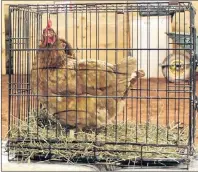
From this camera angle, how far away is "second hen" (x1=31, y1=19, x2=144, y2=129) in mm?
4656

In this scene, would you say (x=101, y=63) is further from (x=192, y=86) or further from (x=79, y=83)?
(x=192, y=86)

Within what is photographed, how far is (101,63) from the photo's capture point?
4719 millimetres

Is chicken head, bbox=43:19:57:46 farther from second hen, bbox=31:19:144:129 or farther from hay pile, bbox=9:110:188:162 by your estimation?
hay pile, bbox=9:110:188:162

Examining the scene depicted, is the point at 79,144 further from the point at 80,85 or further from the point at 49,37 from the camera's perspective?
the point at 49,37

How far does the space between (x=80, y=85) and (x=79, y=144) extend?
22.8 inches

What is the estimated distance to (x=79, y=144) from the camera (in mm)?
4457

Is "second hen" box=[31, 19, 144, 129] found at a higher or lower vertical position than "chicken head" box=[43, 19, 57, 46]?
lower

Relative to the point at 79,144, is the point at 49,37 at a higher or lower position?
higher

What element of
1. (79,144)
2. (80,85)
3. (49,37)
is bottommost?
(79,144)

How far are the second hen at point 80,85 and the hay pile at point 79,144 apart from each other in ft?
0.57

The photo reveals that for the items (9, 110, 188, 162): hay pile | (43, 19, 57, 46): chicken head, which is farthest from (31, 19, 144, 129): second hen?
(9, 110, 188, 162): hay pile

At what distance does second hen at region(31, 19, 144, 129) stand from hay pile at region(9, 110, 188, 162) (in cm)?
17

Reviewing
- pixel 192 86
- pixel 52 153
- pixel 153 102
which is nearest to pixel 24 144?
pixel 52 153

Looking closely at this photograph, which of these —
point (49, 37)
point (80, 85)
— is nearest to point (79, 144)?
point (80, 85)
